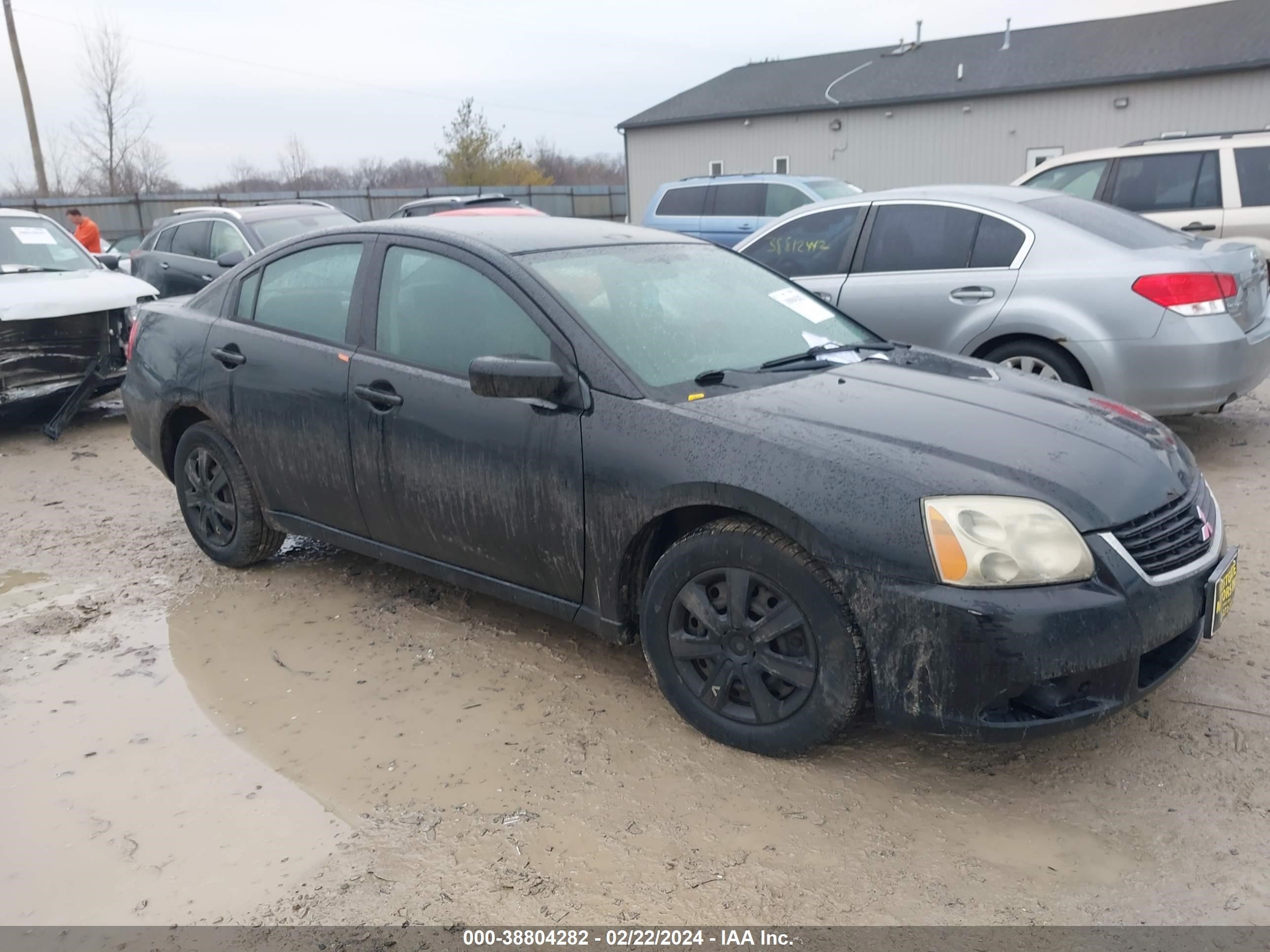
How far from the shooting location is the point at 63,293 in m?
7.83

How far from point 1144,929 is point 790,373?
1974 millimetres

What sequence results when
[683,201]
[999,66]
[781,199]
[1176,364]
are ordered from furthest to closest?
[999,66] → [683,201] → [781,199] → [1176,364]

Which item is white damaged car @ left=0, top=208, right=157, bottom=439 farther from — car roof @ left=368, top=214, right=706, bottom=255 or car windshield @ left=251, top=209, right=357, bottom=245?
car roof @ left=368, top=214, right=706, bottom=255

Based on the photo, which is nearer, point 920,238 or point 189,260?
point 920,238

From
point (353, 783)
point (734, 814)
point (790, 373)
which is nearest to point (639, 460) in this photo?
point (790, 373)

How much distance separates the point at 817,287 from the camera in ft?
21.6

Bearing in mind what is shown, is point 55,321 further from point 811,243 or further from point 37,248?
point 811,243

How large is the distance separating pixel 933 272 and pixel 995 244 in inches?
15.0

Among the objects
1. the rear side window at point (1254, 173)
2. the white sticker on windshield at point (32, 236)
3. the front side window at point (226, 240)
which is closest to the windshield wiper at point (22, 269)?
the white sticker on windshield at point (32, 236)

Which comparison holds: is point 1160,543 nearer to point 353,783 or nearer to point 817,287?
point 353,783

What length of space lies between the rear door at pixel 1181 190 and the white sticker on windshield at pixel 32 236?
9.28 m

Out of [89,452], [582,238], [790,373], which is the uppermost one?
[582,238]

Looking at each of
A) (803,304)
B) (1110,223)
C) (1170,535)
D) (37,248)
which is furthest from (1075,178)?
(37,248)

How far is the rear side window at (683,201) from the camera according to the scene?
14602 mm
